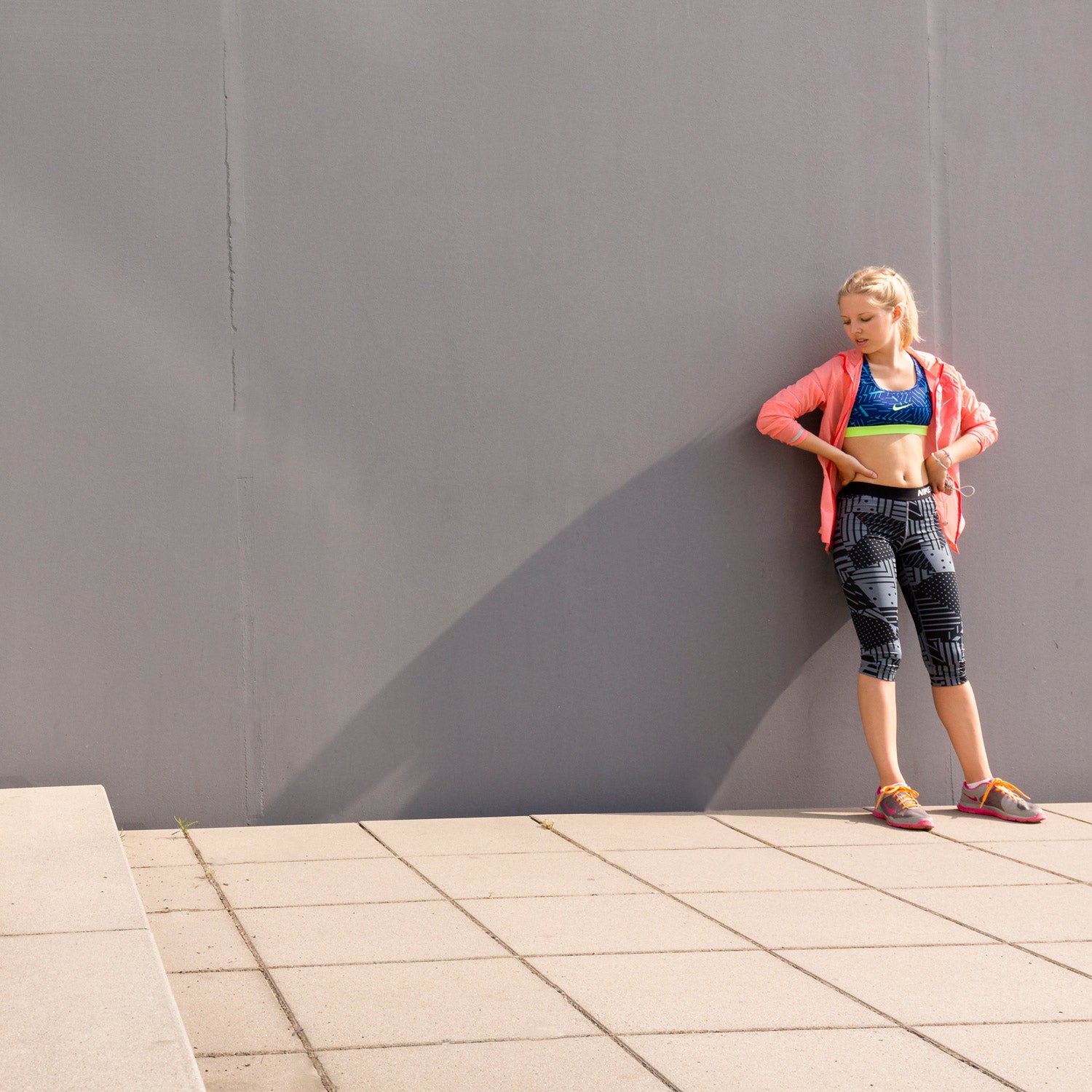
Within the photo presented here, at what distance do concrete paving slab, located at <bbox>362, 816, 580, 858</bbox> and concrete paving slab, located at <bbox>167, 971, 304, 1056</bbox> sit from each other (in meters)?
1.12

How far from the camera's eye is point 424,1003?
248 cm

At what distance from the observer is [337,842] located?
384 cm

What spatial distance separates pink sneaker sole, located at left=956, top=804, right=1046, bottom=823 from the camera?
4.23 m

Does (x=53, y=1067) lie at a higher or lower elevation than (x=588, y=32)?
lower

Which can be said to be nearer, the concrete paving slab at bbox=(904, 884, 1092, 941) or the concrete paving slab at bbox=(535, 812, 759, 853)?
the concrete paving slab at bbox=(904, 884, 1092, 941)

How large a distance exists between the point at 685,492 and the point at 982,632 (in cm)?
118

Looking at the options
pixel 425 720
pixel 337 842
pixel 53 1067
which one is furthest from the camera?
pixel 425 720

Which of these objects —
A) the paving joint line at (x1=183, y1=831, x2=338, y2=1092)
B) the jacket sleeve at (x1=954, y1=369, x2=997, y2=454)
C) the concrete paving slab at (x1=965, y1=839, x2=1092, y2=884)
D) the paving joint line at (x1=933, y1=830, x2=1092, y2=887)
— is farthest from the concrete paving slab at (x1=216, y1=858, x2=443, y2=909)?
the jacket sleeve at (x1=954, y1=369, x2=997, y2=454)

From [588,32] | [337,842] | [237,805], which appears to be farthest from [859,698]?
[588,32]

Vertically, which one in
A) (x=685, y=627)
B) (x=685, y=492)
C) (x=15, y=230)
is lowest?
(x=685, y=627)

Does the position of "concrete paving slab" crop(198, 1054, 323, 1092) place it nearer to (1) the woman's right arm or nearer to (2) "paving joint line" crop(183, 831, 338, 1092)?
(2) "paving joint line" crop(183, 831, 338, 1092)

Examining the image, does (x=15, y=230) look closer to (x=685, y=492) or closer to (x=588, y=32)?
(x=588, y=32)

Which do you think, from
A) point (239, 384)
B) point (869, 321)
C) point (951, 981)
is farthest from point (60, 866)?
point (869, 321)

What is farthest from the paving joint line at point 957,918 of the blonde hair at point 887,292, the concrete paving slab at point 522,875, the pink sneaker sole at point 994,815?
the blonde hair at point 887,292
